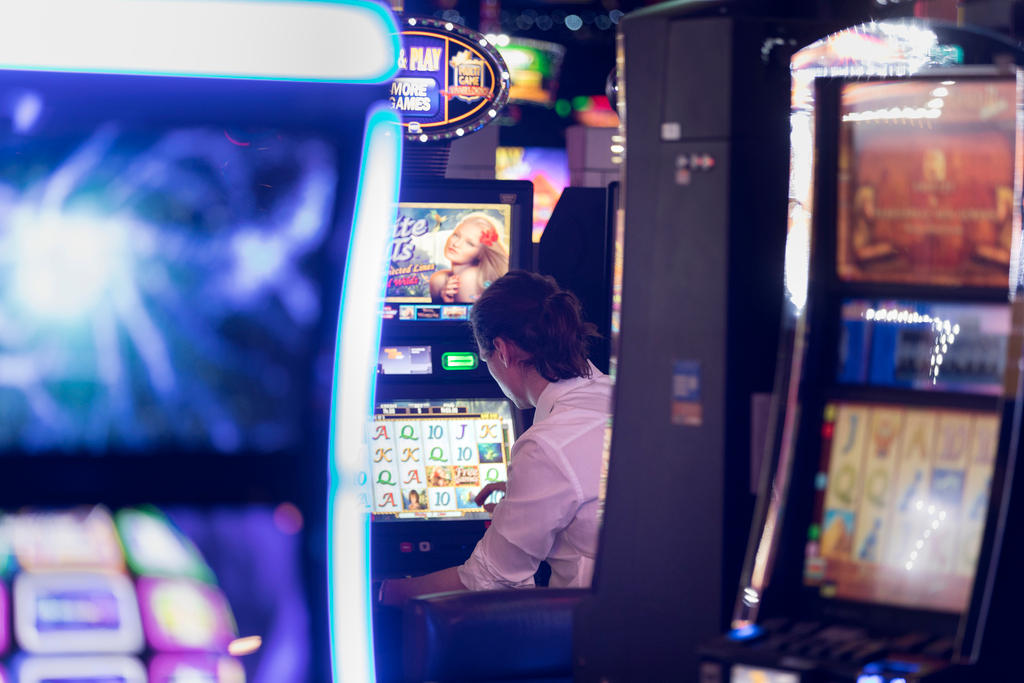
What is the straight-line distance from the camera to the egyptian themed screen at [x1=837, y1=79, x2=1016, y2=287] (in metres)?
2.01

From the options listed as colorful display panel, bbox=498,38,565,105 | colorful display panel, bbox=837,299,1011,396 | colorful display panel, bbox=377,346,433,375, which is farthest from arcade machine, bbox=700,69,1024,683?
colorful display panel, bbox=498,38,565,105

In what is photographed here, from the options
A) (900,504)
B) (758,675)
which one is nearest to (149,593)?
(758,675)

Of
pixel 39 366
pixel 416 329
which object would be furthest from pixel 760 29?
pixel 416 329

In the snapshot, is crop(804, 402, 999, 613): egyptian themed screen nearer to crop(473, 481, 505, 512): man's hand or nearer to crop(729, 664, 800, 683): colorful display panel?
crop(729, 664, 800, 683): colorful display panel

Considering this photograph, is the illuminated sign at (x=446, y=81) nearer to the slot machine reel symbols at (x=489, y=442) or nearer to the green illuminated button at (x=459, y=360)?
the green illuminated button at (x=459, y=360)

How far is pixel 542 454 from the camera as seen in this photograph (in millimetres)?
3105

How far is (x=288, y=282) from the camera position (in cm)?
169

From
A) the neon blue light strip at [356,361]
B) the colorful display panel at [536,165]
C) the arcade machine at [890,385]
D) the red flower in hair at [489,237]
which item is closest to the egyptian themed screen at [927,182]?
the arcade machine at [890,385]

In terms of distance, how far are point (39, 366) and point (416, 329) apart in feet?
8.06

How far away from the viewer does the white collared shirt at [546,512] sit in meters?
3.08

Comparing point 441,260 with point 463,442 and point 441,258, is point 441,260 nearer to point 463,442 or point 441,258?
point 441,258

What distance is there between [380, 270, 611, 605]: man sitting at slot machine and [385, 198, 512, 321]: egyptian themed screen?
499 millimetres

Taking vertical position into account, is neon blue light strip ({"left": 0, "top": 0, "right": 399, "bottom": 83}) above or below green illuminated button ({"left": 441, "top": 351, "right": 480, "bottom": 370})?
above

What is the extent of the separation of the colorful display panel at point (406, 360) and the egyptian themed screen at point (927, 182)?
2155 mm
